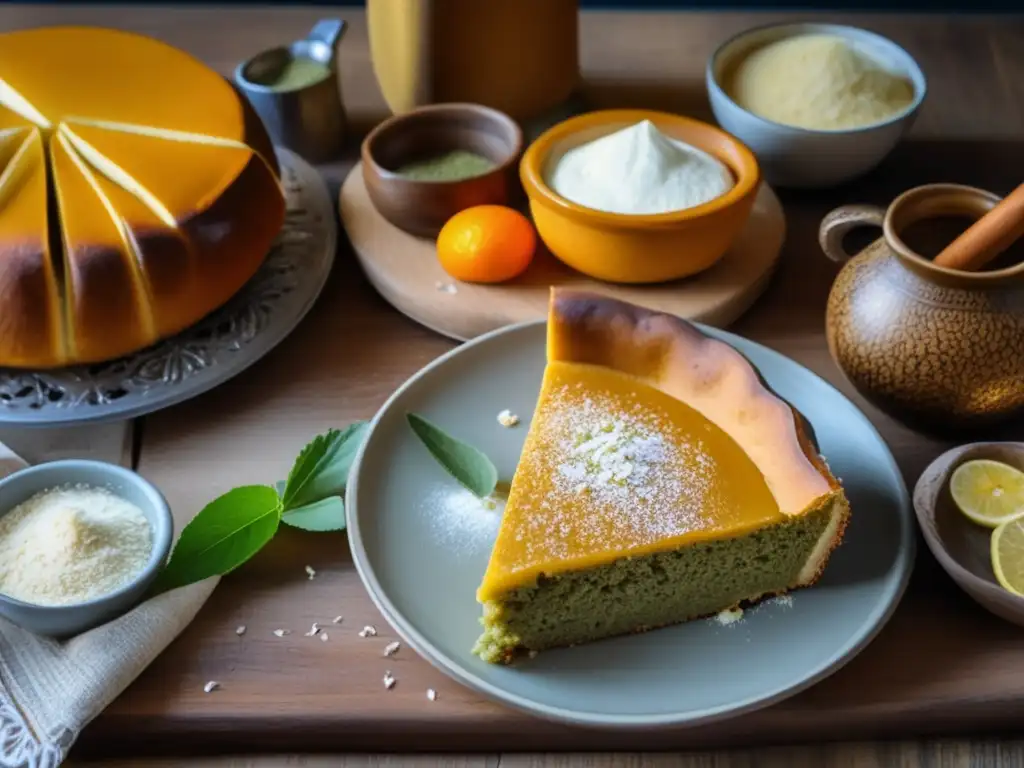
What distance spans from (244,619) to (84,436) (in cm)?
35

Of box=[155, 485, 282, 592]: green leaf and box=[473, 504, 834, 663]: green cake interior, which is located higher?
box=[155, 485, 282, 592]: green leaf

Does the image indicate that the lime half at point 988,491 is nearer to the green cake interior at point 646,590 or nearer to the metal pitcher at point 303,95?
the green cake interior at point 646,590

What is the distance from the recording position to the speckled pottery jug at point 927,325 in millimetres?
1116

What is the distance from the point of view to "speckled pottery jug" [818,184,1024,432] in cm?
112

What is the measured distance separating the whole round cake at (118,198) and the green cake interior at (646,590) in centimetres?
57

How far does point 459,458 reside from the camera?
3.85 feet

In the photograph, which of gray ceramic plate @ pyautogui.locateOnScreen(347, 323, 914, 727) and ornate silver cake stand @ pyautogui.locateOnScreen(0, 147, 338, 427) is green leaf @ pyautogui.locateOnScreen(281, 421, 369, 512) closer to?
gray ceramic plate @ pyautogui.locateOnScreen(347, 323, 914, 727)

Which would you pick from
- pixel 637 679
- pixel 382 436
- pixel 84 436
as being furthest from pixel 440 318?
pixel 637 679

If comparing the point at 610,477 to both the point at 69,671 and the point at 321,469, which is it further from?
the point at 69,671

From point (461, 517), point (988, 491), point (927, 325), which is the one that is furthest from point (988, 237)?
point (461, 517)


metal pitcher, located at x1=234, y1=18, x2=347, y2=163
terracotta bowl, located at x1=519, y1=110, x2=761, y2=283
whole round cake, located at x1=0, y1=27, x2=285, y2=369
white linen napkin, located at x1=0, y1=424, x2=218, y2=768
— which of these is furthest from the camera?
metal pitcher, located at x1=234, y1=18, x2=347, y2=163

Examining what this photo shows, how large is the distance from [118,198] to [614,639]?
0.78 meters

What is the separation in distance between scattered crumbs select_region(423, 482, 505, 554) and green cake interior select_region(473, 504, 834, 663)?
10 centimetres

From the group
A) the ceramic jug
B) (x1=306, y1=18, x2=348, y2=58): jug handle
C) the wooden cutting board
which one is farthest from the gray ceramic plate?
(x1=306, y1=18, x2=348, y2=58): jug handle
